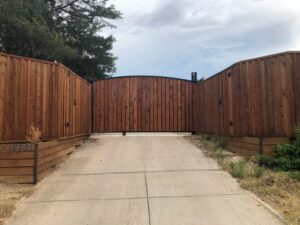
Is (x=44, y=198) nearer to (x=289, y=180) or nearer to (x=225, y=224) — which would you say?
(x=225, y=224)

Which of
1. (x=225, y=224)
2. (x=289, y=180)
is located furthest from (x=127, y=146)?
(x=225, y=224)

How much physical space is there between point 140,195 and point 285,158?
9.88ft

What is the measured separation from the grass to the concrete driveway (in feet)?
0.61

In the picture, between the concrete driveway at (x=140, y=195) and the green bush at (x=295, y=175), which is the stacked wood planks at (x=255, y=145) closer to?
the concrete driveway at (x=140, y=195)

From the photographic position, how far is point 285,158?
6789 millimetres

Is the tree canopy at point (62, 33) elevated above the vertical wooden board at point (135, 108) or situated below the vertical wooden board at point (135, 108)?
above

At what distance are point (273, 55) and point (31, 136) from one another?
5302 mm

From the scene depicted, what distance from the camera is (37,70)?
7.54 metres

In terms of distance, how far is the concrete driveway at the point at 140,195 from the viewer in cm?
468

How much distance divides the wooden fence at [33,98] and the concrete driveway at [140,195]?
3.30ft

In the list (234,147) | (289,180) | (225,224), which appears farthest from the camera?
(234,147)

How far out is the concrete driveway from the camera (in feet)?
15.4

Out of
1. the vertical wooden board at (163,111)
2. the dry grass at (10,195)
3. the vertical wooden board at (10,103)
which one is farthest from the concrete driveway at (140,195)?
the vertical wooden board at (163,111)

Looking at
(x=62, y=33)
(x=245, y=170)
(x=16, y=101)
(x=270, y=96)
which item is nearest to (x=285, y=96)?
(x=270, y=96)
